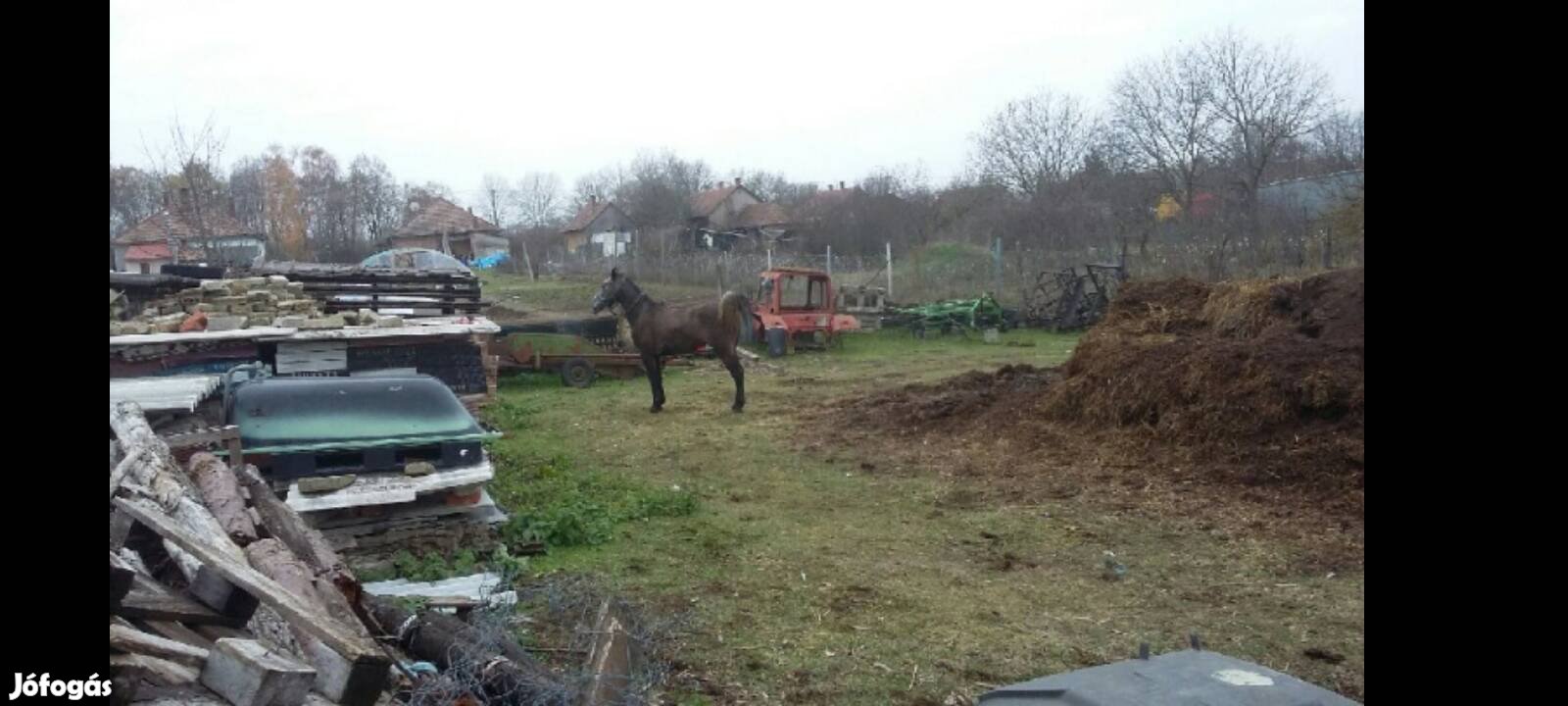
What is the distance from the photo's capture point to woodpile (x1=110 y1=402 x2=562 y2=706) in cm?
284

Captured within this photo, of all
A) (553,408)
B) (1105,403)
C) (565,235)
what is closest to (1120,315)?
(1105,403)

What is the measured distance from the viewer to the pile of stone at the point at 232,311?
1016 centimetres

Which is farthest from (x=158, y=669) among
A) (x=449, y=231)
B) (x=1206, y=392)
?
(x=449, y=231)

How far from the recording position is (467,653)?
399 centimetres

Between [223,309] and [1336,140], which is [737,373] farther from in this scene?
[1336,140]

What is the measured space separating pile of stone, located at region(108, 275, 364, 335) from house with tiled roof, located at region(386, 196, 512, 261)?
3319 centimetres

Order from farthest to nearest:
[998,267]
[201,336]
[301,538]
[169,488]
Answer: [998,267] < [201,336] < [301,538] < [169,488]

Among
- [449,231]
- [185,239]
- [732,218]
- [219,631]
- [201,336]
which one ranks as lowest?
[219,631]

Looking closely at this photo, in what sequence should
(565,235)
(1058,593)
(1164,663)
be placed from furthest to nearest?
(565,235)
(1058,593)
(1164,663)

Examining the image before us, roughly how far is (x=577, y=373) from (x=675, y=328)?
133 inches

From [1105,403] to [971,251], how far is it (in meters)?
19.0

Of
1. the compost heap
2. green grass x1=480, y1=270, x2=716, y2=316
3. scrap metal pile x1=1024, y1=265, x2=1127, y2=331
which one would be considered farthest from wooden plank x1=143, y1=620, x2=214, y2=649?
scrap metal pile x1=1024, y1=265, x2=1127, y2=331
